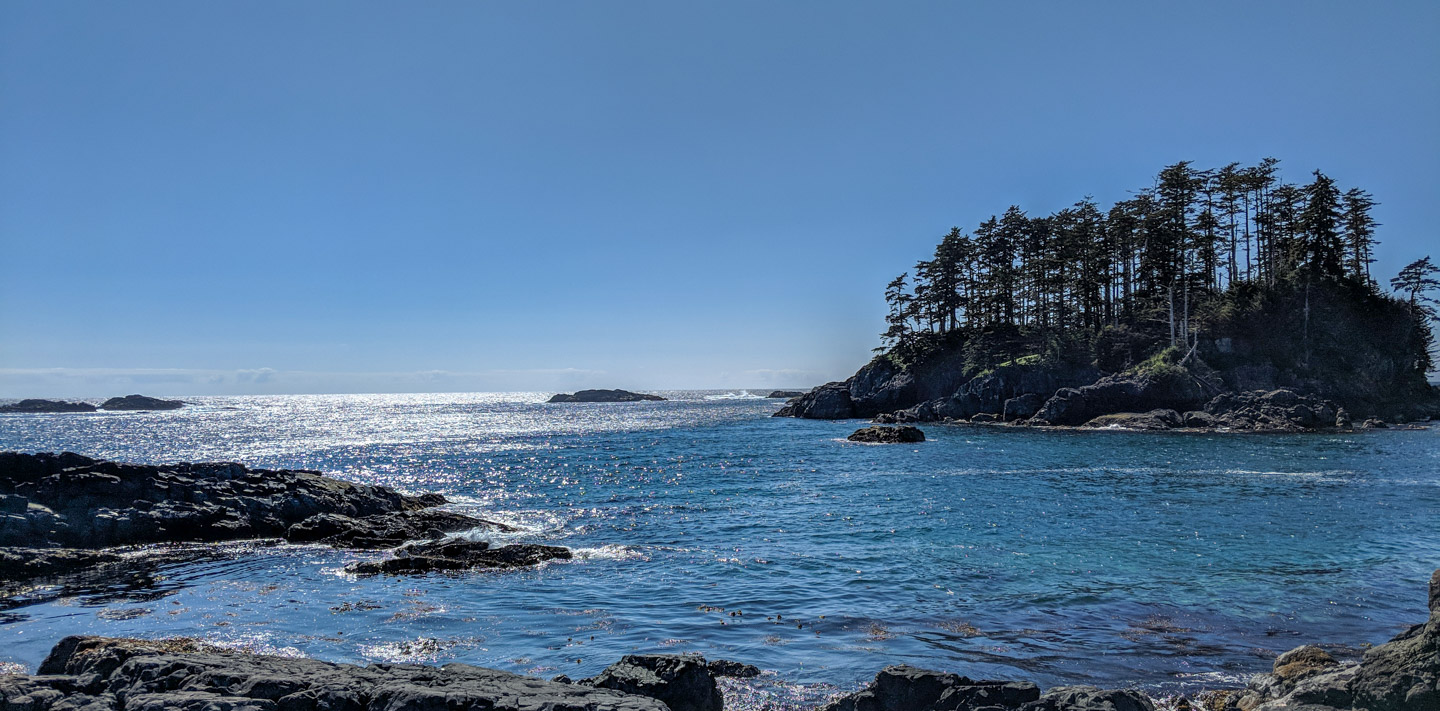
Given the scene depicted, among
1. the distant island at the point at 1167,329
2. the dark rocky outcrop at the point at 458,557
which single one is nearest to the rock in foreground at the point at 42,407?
the distant island at the point at 1167,329

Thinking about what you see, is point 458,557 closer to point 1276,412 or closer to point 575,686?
point 575,686

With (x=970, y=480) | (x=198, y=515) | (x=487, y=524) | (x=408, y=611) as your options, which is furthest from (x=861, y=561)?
(x=198, y=515)

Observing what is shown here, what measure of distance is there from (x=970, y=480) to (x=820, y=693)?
2884 centimetres

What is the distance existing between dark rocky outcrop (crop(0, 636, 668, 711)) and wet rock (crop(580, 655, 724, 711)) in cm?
108

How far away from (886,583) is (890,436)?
45.3m

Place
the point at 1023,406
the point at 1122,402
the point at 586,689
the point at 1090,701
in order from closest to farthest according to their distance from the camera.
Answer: the point at 1090,701
the point at 586,689
the point at 1122,402
the point at 1023,406

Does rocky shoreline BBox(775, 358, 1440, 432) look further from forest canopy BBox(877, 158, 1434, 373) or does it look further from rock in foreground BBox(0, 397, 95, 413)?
rock in foreground BBox(0, 397, 95, 413)

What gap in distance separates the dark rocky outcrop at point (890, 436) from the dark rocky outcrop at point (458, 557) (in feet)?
143

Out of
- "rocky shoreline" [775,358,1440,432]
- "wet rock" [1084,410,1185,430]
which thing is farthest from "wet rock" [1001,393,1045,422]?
"wet rock" [1084,410,1185,430]

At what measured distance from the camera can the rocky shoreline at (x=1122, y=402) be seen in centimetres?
5994

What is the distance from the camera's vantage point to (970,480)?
37125 mm

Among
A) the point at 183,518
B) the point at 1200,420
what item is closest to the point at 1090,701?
the point at 183,518

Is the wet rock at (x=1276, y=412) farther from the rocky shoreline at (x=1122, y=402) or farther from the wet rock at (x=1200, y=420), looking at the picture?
the wet rock at (x=1200, y=420)

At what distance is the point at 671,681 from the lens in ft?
31.6
